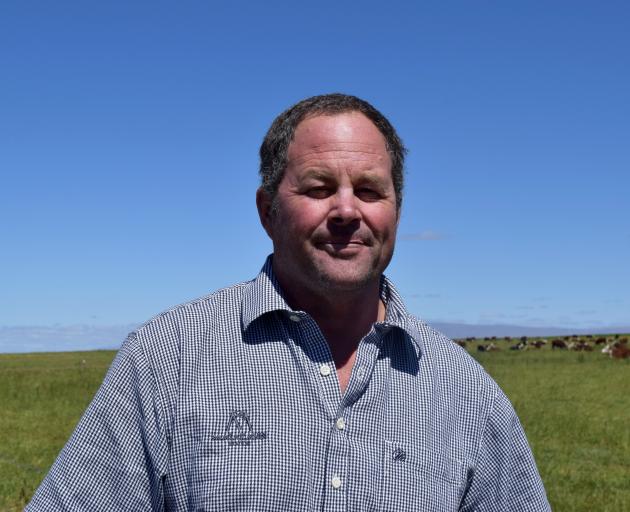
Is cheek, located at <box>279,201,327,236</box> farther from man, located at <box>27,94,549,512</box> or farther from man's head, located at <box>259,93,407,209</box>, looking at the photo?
man's head, located at <box>259,93,407,209</box>

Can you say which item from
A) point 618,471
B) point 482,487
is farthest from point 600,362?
point 482,487

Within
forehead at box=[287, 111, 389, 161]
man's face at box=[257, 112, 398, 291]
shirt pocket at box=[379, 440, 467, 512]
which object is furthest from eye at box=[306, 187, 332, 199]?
shirt pocket at box=[379, 440, 467, 512]

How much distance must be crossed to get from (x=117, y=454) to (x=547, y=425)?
55.8ft

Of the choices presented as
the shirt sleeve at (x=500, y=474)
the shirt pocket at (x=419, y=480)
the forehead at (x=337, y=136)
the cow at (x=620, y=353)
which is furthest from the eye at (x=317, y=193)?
the cow at (x=620, y=353)

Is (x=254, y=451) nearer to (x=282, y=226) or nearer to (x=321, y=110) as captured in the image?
(x=282, y=226)

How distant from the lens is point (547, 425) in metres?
18.6

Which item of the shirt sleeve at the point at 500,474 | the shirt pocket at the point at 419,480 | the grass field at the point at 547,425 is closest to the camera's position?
the shirt pocket at the point at 419,480

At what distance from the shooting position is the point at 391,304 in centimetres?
324

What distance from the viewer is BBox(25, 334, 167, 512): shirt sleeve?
9.23ft

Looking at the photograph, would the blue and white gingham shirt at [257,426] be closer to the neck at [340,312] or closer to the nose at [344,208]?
the neck at [340,312]

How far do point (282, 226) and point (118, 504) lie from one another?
3.46ft

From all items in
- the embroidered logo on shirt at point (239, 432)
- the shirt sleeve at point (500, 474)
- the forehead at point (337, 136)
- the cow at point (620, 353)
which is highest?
the forehead at point (337, 136)

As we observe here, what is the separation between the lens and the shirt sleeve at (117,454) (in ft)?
9.23

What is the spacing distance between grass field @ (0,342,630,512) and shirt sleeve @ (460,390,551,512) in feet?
26.1
